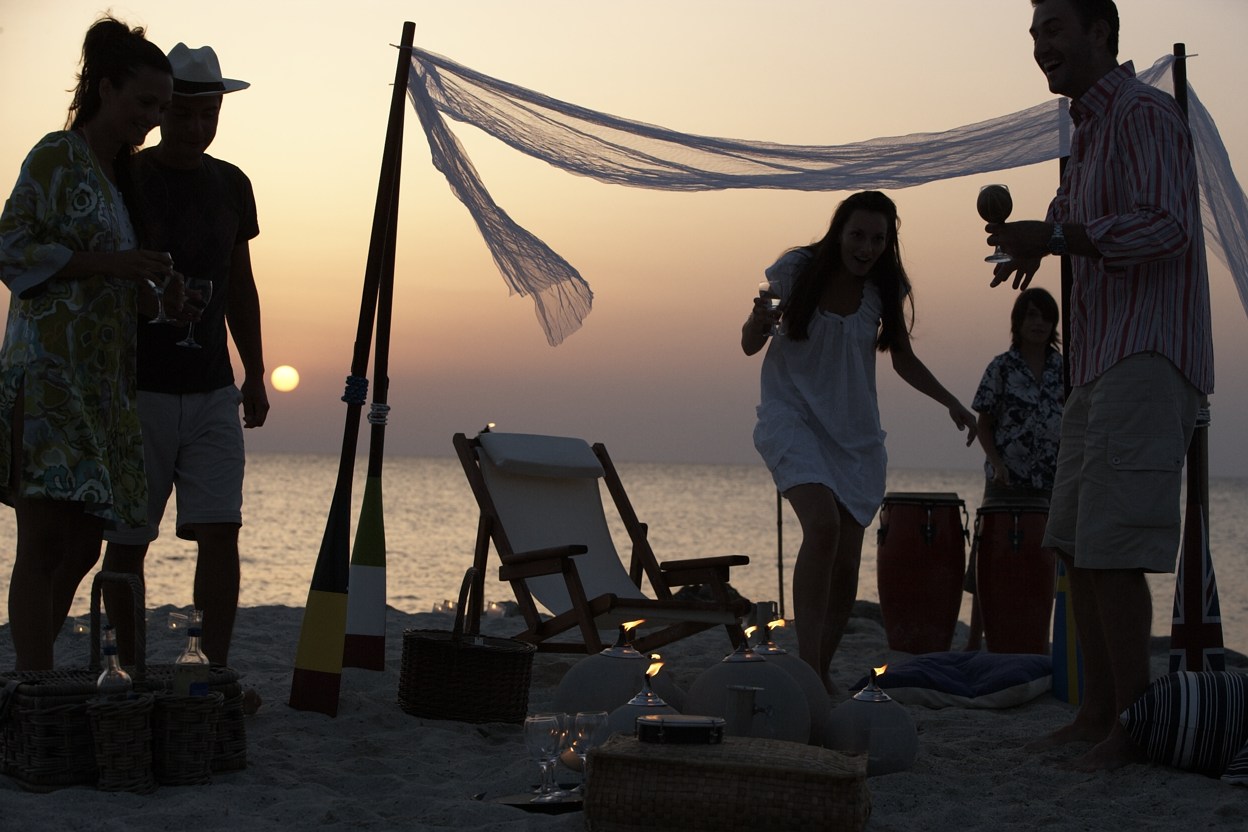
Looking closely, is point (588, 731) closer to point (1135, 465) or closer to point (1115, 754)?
point (1115, 754)

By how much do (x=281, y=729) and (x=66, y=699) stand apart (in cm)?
97

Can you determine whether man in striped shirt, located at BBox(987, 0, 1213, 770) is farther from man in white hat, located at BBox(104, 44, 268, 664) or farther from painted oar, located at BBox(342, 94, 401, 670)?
man in white hat, located at BBox(104, 44, 268, 664)

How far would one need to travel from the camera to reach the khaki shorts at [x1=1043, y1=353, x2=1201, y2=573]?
3.39m

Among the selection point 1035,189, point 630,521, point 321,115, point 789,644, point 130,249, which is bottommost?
point 789,644

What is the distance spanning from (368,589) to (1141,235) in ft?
9.03

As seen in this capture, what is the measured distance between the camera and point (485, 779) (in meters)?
3.39

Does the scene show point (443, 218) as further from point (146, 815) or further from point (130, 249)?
point (146, 815)

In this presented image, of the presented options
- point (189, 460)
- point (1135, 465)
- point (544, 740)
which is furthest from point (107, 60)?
point (1135, 465)

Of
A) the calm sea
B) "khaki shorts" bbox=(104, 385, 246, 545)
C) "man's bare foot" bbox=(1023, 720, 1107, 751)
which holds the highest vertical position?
"khaki shorts" bbox=(104, 385, 246, 545)

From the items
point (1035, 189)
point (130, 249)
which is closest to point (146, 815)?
point (130, 249)

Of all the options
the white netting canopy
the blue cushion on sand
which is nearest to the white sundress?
the white netting canopy

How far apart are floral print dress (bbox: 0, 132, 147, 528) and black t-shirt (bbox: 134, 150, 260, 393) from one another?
331mm

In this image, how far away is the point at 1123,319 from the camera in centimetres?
349

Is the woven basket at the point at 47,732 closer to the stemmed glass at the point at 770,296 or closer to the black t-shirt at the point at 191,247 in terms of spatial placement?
the black t-shirt at the point at 191,247
